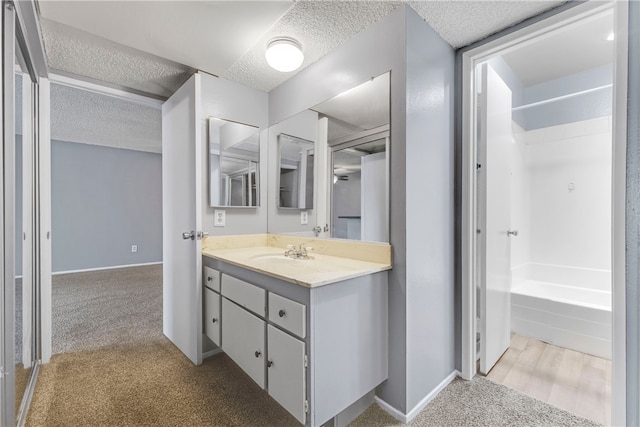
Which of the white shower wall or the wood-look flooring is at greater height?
the white shower wall

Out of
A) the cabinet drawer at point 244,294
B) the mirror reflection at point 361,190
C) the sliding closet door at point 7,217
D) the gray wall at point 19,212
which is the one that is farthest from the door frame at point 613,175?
the gray wall at point 19,212

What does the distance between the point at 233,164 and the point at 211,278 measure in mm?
910

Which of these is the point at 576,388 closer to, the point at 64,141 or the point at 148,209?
the point at 148,209

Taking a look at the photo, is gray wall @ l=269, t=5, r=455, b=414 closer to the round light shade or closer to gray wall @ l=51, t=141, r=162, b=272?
the round light shade

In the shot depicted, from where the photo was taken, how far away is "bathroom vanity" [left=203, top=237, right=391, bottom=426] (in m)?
1.19

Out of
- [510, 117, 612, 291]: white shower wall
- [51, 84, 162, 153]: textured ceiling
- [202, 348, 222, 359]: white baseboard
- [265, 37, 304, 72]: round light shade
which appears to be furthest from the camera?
[51, 84, 162, 153]: textured ceiling

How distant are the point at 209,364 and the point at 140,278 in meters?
3.15

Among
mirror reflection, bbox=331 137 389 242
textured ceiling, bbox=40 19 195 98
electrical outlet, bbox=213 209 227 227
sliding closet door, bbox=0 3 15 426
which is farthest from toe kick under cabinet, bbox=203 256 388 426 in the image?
textured ceiling, bbox=40 19 195 98

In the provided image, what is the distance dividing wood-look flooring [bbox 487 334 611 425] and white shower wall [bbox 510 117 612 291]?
0.91 m

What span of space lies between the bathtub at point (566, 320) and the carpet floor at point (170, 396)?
0.92 m

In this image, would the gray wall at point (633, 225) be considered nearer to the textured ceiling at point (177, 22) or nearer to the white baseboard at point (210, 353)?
the textured ceiling at point (177, 22)

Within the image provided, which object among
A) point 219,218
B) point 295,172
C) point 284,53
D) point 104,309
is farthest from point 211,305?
point 104,309

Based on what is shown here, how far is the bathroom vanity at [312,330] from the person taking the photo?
3.90 feet

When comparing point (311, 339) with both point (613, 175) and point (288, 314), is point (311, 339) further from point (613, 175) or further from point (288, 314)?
point (613, 175)
